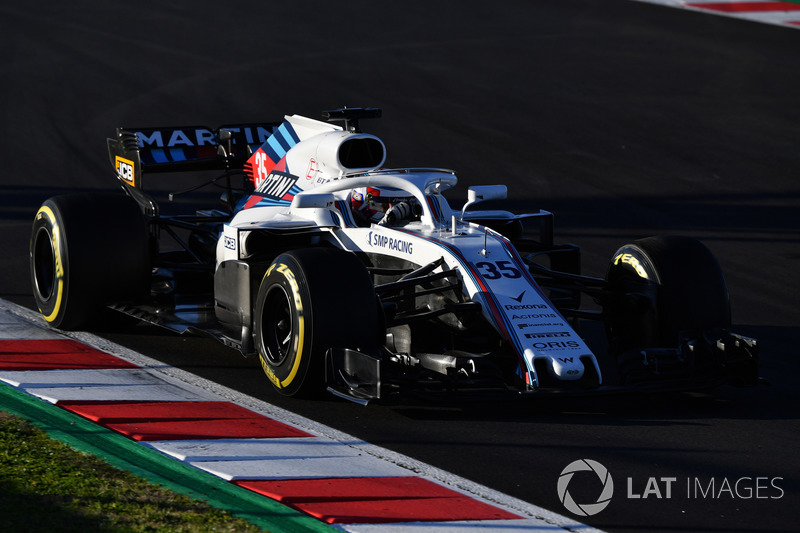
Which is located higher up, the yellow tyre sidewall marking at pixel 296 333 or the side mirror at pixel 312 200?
the side mirror at pixel 312 200

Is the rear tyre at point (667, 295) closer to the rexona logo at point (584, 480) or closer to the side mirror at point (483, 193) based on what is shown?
the side mirror at point (483, 193)

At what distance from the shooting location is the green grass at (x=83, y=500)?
5305 millimetres

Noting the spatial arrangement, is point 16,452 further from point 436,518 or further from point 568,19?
point 568,19

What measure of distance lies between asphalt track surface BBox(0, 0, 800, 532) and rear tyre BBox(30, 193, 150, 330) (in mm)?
389

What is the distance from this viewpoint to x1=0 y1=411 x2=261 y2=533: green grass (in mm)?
5305

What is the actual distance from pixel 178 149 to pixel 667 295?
A: 4.85 metres

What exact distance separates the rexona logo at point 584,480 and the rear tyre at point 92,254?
4097 millimetres

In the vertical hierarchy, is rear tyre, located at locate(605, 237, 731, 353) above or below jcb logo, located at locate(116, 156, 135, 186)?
below

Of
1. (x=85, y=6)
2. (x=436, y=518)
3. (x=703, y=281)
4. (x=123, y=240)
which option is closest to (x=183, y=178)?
(x=123, y=240)

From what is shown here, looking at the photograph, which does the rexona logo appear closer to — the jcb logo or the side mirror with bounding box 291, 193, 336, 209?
the side mirror with bounding box 291, 193, 336, 209

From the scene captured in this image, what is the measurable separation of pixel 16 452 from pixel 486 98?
15.5 metres

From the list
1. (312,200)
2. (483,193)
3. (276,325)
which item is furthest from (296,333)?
(483,193)

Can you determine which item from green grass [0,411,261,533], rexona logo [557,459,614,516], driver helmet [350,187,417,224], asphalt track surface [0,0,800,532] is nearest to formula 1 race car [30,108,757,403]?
driver helmet [350,187,417,224]

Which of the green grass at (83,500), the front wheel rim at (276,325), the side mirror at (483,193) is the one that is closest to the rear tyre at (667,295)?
the side mirror at (483,193)
